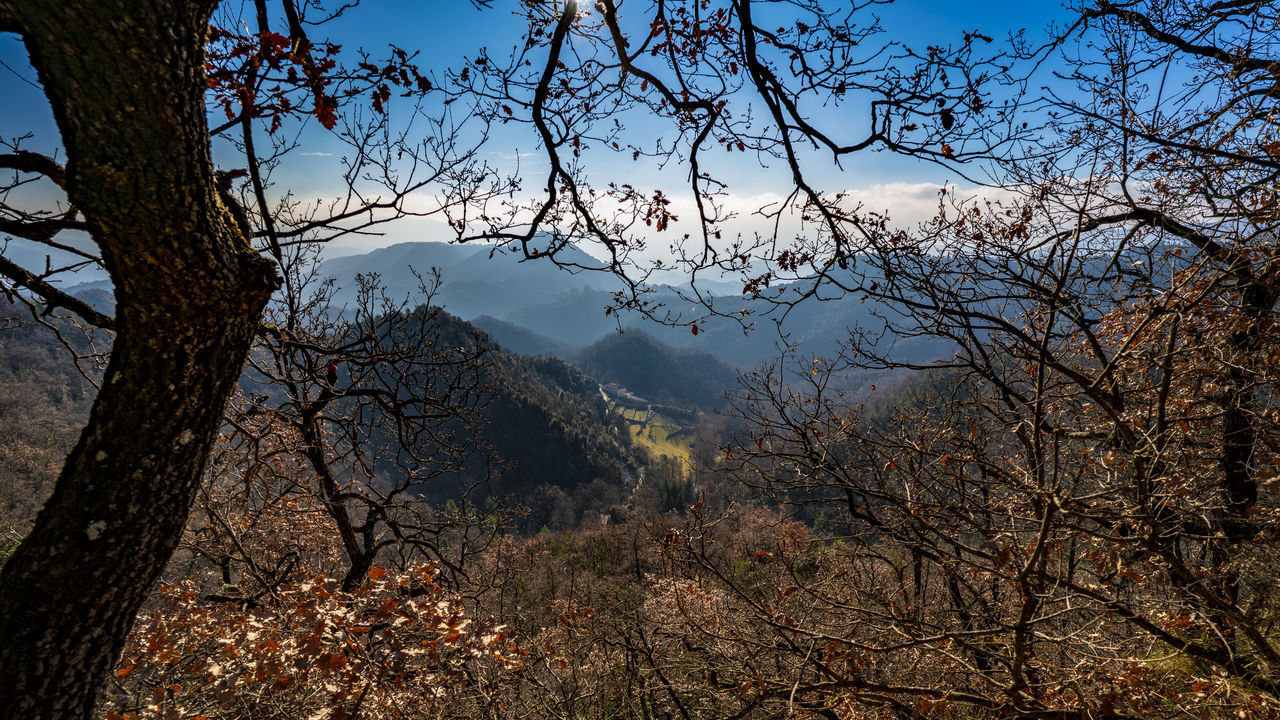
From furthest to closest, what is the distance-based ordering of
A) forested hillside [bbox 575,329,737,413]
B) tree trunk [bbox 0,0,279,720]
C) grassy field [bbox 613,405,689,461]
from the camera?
1. forested hillside [bbox 575,329,737,413]
2. grassy field [bbox 613,405,689,461]
3. tree trunk [bbox 0,0,279,720]

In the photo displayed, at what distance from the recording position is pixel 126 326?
1.51 metres

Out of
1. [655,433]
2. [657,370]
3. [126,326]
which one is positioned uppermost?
[657,370]

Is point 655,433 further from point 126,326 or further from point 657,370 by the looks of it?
point 126,326

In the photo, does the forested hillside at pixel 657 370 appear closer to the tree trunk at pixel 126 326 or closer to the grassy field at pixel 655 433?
the grassy field at pixel 655 433

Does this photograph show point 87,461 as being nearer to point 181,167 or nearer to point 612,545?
point 181,167

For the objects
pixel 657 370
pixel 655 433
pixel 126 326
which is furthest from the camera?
pixel 657 370

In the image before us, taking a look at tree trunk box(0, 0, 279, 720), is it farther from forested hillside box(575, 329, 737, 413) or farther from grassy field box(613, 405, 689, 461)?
forested hillside box(575, 329, 737, 413)

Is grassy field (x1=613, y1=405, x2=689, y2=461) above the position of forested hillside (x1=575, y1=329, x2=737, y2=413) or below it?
below

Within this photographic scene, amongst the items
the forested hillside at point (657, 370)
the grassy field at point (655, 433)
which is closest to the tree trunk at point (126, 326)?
the grassy field at point (655, 433)

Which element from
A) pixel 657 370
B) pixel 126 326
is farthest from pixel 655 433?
pixel 126 326

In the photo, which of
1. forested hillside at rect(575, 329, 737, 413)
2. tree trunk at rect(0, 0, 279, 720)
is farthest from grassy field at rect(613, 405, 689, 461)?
tree trunk at rect(0, 0, 279, 720)

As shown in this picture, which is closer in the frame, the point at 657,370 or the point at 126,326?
the point at 126,326

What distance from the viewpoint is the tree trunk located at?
1.39 m

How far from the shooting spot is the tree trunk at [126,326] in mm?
→ 1387
